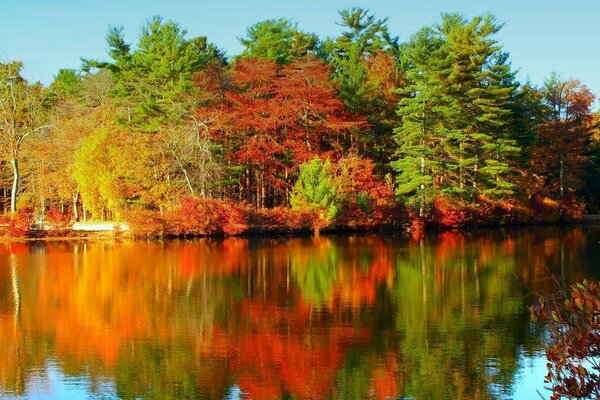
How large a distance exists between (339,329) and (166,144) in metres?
22.1

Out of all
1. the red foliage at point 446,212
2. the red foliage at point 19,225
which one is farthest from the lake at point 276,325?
the red foliage at point 446,212

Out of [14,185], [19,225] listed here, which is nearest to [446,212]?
[19,225]

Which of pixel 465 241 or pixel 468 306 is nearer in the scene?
pixel 468 306

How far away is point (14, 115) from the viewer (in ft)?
108

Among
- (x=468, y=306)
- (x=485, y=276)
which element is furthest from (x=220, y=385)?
(x=485, y=276)

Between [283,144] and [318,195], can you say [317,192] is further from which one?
[283,144]

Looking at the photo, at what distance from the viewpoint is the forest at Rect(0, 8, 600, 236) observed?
108 ft

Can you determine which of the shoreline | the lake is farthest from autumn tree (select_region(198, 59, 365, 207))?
the lake

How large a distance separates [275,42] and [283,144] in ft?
24.7

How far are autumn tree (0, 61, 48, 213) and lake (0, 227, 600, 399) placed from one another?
33.7 ft

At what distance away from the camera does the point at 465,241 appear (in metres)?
30.6

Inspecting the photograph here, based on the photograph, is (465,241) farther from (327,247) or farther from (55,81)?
(55,81)

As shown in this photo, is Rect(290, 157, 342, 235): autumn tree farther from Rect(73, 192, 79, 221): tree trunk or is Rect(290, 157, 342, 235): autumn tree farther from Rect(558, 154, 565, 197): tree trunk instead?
Rect(558, 154, 565, 197): tree trunk

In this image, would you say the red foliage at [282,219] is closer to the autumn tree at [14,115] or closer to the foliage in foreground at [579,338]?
the autumn tree at [14,115]
